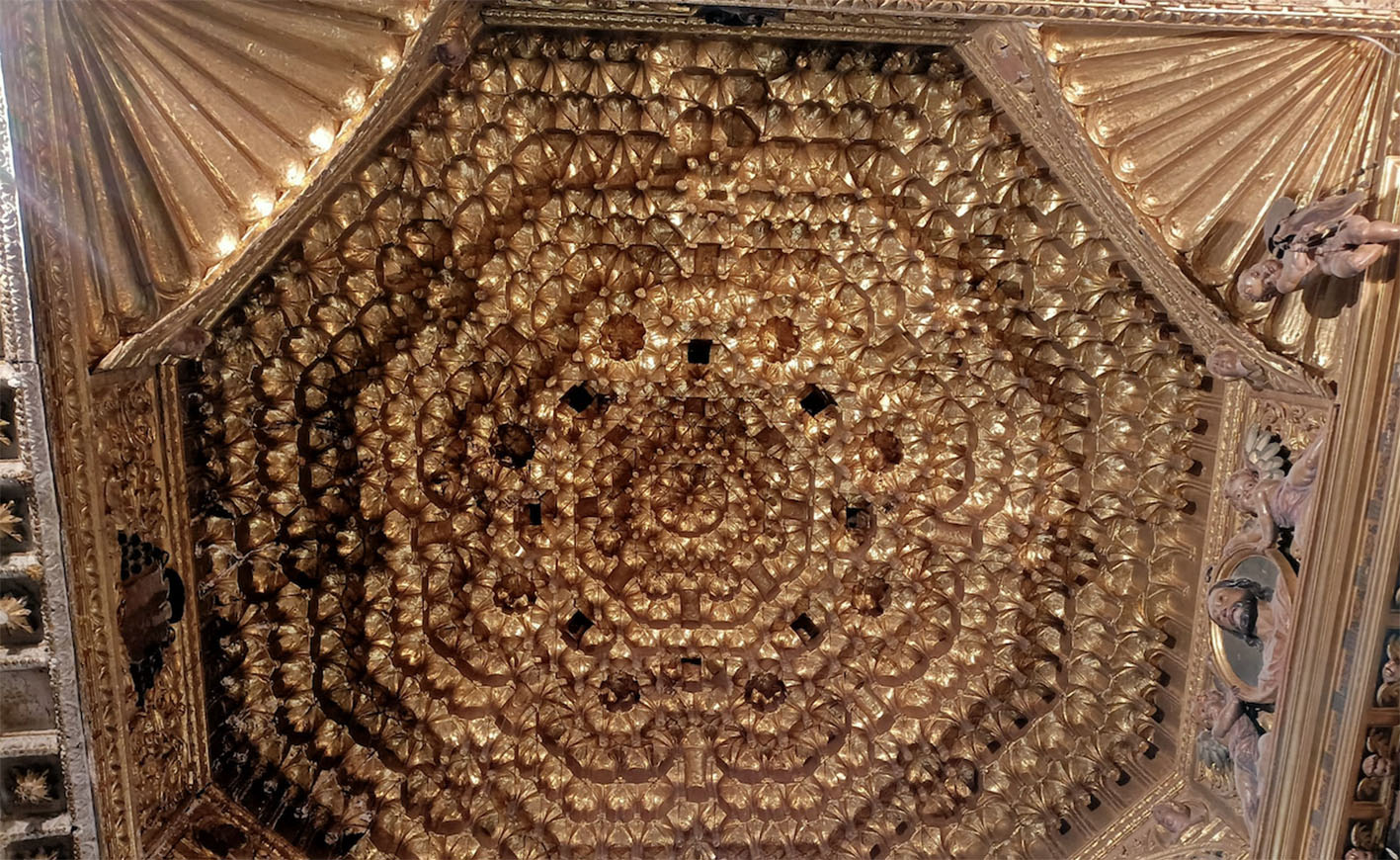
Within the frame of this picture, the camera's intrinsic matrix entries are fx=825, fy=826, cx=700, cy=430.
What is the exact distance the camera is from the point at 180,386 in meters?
5.39

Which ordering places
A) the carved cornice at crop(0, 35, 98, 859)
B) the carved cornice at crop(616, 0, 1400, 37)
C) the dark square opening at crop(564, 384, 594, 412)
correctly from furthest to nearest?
1. the dark square opening at crop(564, 384, 594, 412)
2. the carved cornice at crop(616, 0, 1400, 37)
3. the carved cornice at crop(0, 35, 98, 859)

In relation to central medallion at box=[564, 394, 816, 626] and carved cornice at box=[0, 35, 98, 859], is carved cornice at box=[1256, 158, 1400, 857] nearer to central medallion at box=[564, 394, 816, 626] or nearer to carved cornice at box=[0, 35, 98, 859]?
central medallion at box=[564, 394, 816, 626]

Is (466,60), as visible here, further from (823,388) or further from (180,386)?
(823,388)

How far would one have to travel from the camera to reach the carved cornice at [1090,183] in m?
4.61

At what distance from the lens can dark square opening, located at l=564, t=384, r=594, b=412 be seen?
20.3 ft

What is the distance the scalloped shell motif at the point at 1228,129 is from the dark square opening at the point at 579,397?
367 centimetres

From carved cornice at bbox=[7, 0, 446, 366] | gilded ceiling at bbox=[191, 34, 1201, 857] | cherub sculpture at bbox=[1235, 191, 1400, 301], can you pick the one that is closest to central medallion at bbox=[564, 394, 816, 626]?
gilded ceiling at bbox=[191, 34, 1201, 857]

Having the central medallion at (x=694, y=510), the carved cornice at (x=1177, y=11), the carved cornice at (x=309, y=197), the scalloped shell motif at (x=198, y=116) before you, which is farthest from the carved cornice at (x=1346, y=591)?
the scalloped shell motif at (x=198, y=116)

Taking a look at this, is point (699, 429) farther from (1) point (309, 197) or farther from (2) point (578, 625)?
(1) point (309, 197)

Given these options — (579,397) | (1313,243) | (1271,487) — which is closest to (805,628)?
(579,397)

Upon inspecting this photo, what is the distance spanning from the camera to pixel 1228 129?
4680 mm

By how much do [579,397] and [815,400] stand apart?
5.89 ft

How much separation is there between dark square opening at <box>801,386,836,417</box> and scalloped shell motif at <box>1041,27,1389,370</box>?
94.5 inches

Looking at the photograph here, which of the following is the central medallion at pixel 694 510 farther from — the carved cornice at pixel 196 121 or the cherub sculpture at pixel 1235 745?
the cherub sculpture at pixel 1235 745
